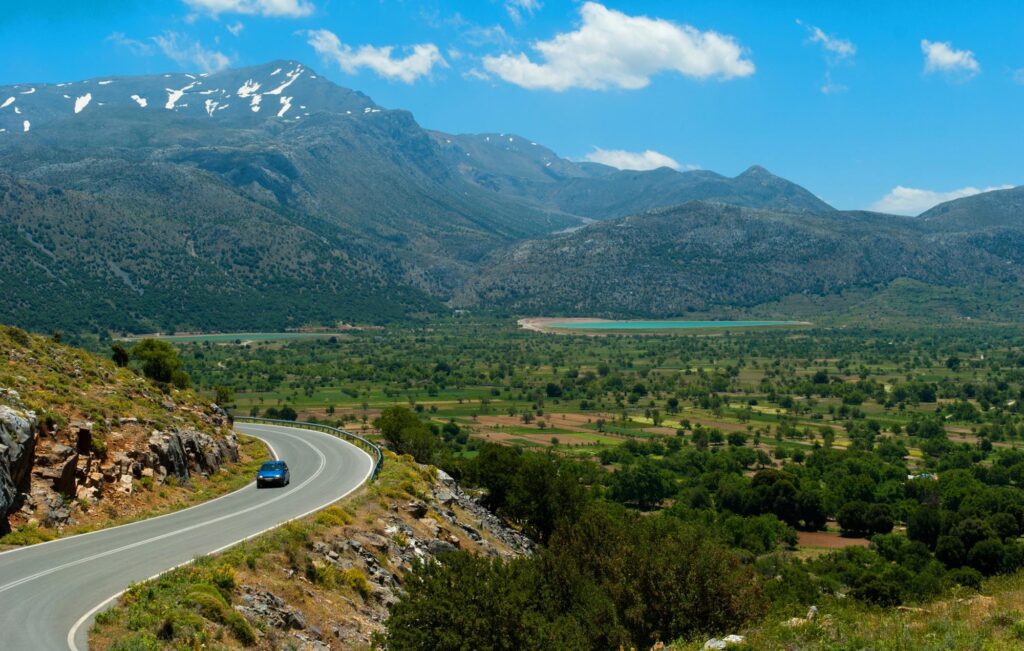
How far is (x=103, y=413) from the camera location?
103 ft

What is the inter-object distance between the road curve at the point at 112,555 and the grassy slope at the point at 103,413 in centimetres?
105

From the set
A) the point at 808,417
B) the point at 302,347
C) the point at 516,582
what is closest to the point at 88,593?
the point at 516,582

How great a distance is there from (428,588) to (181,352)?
163 meters

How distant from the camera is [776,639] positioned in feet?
55.2

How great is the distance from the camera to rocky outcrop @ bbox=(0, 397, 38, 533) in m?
22.6

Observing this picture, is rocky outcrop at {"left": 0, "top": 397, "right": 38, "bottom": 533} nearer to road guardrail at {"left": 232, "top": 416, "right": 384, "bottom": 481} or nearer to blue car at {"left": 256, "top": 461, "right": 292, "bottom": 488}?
blue car at {"left": 256, "top": 461, "right": 292, "bottom": 488}

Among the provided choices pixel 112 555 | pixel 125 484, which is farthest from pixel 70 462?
pixel 112 555

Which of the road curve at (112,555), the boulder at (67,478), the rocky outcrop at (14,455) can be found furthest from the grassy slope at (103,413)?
the road curve at (112,555)

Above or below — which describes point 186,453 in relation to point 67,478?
below

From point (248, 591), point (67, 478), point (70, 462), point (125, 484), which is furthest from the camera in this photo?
point (125, 484)

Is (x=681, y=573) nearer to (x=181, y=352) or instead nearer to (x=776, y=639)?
(x=776, y=639)

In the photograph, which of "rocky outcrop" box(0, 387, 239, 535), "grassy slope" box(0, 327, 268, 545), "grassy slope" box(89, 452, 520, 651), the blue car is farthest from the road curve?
"rocky outcrop" box(0, 387, 239, 535)

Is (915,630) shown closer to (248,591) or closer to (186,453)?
(248,591)

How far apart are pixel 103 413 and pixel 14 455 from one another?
26.2 ft
